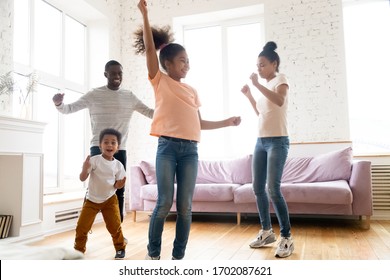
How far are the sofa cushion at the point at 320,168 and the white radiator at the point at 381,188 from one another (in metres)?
0.44

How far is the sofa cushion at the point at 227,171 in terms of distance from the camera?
11.7 ft

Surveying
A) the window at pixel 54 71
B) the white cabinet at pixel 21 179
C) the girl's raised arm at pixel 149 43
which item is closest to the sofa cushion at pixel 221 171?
the window at pixel 54 71

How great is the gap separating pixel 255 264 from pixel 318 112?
282cm

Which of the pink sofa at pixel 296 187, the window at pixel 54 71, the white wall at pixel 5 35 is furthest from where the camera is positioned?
the window at pixel 54 71

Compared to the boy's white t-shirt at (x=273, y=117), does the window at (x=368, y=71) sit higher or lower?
higher

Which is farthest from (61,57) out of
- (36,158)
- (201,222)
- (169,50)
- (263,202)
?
(263,202)

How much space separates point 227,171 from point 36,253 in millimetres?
3016

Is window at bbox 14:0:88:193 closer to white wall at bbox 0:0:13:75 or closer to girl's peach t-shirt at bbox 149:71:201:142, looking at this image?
white wall at bbox 0:0:13:75

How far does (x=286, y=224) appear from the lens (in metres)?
2.02

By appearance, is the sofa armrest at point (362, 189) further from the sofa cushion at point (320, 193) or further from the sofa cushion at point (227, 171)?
the sofa cushion at point (227, 171)

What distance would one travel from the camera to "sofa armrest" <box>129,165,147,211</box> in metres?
3.49

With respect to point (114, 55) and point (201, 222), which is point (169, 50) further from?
point (114, 55)

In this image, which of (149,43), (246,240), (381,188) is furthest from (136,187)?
(381,188)

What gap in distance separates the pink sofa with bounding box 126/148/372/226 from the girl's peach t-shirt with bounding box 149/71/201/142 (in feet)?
5.45
